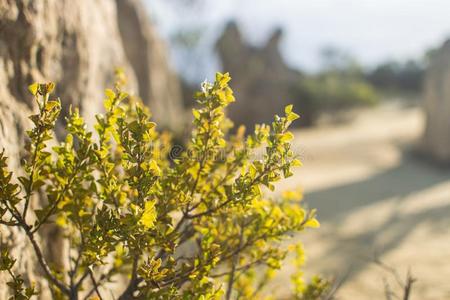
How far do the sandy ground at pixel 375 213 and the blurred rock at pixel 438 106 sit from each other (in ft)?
1.25

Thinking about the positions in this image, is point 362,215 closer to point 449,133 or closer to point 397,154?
point 449,133

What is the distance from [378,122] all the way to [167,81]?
783 centimetres

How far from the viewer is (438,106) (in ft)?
34.4

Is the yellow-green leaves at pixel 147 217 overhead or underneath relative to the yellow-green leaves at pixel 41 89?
underneath

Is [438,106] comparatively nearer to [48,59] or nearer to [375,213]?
[375,213]

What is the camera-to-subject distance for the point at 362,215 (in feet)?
23.1

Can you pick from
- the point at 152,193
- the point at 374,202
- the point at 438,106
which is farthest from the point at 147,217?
the point at 438,106

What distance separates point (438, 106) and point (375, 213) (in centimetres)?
445

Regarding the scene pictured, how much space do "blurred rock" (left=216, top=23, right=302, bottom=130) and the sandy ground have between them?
430 centimetres

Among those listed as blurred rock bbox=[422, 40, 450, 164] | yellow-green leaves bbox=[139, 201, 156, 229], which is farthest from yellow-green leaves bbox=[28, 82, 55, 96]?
blurred rock bbox=[422, 40, 450, 164]

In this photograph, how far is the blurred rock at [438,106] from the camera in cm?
1032

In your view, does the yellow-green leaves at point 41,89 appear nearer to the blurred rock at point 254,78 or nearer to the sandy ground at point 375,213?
the sandy ground at point 375,213

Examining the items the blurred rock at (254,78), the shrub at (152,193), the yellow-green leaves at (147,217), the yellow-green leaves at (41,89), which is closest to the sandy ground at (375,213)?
the shrub at (152,193)

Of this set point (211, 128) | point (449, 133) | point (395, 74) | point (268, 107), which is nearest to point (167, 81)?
point (268, 107)
